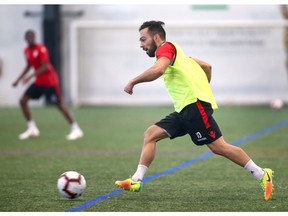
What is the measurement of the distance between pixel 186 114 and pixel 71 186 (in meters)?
1.39

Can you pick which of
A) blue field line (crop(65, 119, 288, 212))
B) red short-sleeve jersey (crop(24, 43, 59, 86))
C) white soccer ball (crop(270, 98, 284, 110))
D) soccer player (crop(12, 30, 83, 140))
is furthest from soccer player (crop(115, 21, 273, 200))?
white soccer ball (crop(270, 98, 284, 110))

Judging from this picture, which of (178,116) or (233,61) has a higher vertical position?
(178,116)

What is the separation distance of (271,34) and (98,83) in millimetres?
5480

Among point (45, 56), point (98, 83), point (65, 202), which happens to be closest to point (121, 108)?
point (98, 83)

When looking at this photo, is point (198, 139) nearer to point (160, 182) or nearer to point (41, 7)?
point (160, 182)

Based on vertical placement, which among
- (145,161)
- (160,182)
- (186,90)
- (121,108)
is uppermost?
(186,90)

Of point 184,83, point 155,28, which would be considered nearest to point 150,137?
point 184,83

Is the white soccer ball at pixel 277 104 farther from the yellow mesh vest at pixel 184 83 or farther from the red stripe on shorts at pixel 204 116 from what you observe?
the red stripe on shorts at pixel 204 116

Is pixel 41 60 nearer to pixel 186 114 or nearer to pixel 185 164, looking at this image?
pixel 185 164

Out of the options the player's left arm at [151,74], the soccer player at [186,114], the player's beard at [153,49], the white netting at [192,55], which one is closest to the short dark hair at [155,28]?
the soccer player at [186,114]

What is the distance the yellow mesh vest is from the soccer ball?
4.15 ft

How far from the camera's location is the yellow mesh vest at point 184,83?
7.80 m

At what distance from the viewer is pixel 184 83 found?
782 cm

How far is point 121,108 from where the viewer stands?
875 inches
